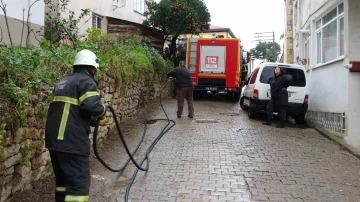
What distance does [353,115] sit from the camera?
378 inches

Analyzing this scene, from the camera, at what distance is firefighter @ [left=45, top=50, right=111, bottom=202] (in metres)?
3.95

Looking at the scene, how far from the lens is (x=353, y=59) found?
9633 mm

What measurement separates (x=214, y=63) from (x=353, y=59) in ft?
23.5

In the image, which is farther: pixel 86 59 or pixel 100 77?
pixel 100 77

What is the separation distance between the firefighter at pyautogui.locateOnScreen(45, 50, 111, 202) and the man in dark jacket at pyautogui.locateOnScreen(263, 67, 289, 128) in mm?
7651

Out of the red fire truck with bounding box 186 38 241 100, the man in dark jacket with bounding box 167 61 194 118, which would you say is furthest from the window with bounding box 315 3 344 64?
the man in dark jacket with bounding box 167 61 194 118

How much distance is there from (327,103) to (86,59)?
8951 mm

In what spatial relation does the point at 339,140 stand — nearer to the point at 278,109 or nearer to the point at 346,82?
the point at 346,82

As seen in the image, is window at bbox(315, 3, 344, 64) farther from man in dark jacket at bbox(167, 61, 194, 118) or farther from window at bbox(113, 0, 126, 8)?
window at bbox(113, 0, 126, 8)

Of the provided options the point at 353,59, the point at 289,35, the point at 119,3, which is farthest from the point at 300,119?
the point at 289,35

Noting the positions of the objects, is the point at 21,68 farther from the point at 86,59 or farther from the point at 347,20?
the point at 347,20

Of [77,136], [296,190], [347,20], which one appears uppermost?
[347,20]

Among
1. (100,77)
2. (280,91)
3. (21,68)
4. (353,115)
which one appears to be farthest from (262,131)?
(21,68)

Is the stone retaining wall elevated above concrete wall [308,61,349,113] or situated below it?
below
